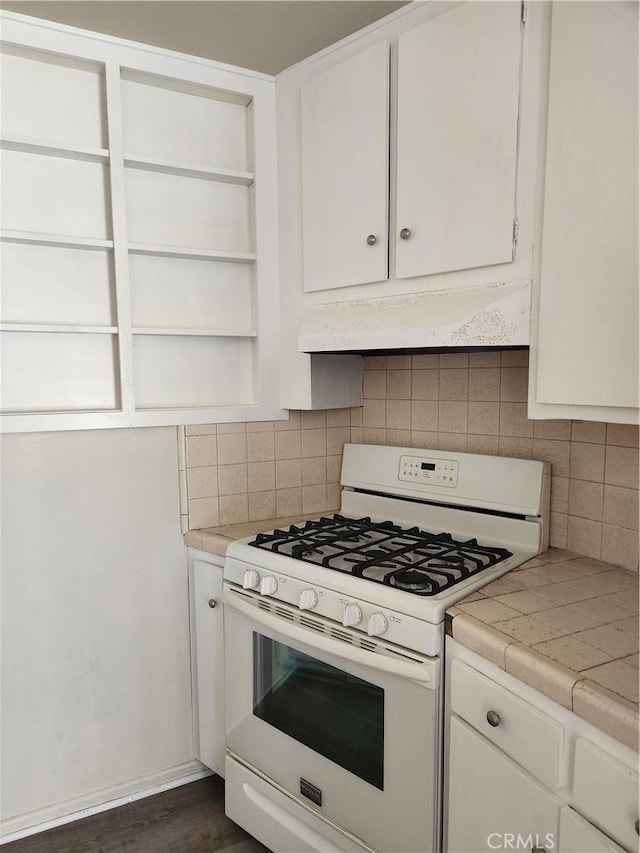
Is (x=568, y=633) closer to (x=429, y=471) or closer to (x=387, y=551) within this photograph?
(x=387, y=551)

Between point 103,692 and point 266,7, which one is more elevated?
point 266,7

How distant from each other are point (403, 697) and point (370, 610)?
0.19 meters

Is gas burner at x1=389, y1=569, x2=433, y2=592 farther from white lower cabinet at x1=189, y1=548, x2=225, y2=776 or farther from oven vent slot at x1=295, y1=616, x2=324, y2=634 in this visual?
white lower cabinet at x1=189, y1=548, x2=225, y2=776

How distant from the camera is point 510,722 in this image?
113 centimetres

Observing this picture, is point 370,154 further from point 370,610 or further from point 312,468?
point 370,610

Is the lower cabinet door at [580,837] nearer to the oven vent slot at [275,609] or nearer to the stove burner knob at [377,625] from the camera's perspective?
the stove burner knob at [377,625]

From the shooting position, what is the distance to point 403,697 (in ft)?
4.38

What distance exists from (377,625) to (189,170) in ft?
4.78

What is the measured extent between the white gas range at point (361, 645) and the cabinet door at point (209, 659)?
0.40 feet

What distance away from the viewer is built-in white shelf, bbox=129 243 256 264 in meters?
1.86

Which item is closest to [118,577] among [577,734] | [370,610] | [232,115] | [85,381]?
[85,381]

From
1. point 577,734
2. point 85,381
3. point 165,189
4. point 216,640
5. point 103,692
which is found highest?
point 165,189

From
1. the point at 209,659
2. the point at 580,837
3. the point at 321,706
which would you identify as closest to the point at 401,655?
the point at 321,706

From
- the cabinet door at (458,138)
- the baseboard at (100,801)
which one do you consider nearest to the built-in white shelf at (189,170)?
the cabinet door at (458,138)
